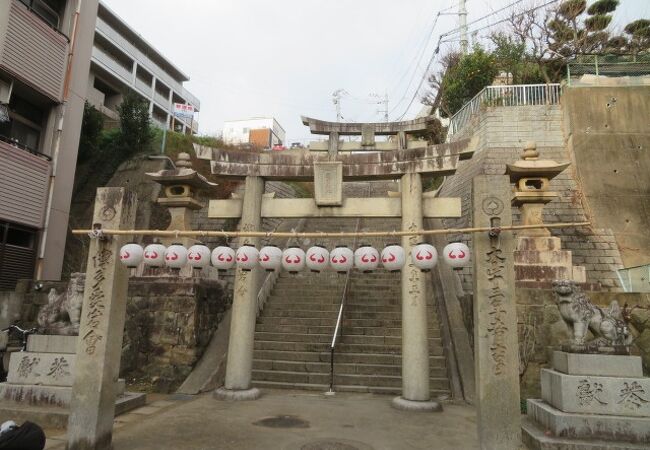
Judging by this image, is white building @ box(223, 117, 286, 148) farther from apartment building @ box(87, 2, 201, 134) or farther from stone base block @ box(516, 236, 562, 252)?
stone base block @ box(516, 236, 562, 252)

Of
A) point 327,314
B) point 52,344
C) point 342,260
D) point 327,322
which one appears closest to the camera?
point 342,260

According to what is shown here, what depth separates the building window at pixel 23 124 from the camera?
1316 centimetres

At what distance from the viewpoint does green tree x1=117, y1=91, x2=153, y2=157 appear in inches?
766

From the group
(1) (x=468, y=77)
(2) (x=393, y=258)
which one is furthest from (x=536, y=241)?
(1) (x=468, y=77)

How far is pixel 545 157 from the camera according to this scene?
1703 centimetres

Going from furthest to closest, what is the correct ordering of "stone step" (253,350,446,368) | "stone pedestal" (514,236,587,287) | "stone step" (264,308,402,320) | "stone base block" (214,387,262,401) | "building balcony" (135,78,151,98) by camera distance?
"building balcony" (135,78,151,98) < "stone step" (264,308,402,320) < "stone step" (253,350,446,368) < "stone pedestal" (514,236,587,287) < "stone base block" (214,387,262,401)

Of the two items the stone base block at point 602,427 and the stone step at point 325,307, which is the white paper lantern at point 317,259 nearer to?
the stone base block at point 602,427

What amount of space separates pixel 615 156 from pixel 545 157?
8.30 ft

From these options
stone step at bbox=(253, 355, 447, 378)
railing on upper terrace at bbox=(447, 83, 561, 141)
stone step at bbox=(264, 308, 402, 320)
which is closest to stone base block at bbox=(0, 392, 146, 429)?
Answer: stone step at bbox=(253, 355, 447, 378)

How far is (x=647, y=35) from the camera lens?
2044 cm

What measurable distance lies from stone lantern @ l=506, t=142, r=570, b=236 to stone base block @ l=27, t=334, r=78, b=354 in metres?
10.2

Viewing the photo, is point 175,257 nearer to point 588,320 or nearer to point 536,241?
→ point 588,320

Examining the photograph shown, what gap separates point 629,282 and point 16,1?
19588 millimetres

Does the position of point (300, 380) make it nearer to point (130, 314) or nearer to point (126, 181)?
point (130, 314)
